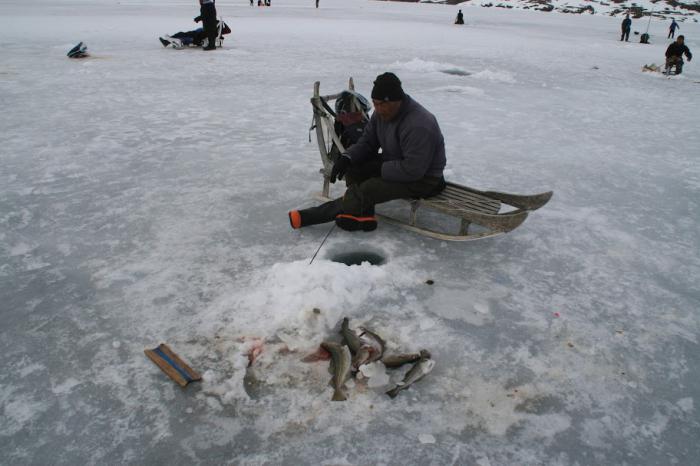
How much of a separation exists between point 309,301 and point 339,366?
0.67 metres

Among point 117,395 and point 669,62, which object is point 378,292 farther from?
point 669,62

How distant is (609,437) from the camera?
→ 251 cm

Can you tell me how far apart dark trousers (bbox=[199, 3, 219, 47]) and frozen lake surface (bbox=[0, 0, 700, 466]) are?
27.2 ft

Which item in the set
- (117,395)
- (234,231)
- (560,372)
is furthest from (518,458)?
(234,231)

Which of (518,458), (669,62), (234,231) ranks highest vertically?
(669,62)

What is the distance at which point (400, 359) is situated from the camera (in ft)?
9.40

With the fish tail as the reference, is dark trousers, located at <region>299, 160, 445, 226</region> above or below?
above

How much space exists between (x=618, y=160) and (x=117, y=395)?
6646mm

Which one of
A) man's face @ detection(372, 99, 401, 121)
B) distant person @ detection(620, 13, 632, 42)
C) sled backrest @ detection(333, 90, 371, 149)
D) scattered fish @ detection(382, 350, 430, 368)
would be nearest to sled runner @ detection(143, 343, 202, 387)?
scattered fish @ detection(382, 350, 430, 368)

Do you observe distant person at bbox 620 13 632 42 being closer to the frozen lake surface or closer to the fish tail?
the frozen lake surface

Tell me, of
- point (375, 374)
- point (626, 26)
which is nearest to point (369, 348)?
point (375, 374)

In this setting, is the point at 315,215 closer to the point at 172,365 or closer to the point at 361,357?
the point at 361,357

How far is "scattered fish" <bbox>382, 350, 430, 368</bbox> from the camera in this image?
112 inches

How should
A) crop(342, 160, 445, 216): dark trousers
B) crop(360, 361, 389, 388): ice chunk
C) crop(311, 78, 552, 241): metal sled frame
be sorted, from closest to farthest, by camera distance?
crop(360, 361, 389, 388): ice chunk, crop(311, 78, 552, 241): metal sled frame, crop(342, 160, 445, 216): dark trousers
